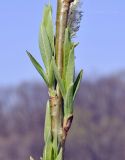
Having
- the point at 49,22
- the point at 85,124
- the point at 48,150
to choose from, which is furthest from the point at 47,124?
the point at 85,124

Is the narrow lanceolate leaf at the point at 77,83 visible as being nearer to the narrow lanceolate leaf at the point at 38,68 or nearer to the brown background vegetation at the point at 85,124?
the narrow lanceolate leaf at the point at 38,68

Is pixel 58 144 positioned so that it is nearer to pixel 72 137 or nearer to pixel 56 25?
pixel 56 25

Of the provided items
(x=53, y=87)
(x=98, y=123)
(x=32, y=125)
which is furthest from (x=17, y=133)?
(x=53, y=87)

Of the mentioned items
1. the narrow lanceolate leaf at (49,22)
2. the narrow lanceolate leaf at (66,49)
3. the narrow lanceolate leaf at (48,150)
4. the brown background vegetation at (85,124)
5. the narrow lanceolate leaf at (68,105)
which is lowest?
the brown background vegetation at (85,124)

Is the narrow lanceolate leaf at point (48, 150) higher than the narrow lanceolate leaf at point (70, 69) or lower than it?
lower

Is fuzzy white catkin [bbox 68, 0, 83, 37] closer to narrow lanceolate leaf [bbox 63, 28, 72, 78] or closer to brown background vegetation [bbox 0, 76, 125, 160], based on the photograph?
narrow lanceolate leaf [bbox 63, 28, 72, 78]

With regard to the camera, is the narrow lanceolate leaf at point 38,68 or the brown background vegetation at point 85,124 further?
the brown background vegetation at point 85,124

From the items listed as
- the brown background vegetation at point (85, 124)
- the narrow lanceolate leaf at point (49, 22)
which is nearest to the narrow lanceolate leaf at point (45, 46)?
the narrow lanceolate leaf at point (49, 22)

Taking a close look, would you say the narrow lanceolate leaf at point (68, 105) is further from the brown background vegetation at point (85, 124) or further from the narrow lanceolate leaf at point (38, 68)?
the brown background vegetation at point (85, 124)

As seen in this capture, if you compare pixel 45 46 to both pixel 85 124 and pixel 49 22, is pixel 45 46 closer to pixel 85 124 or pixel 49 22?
pixel 49 22
